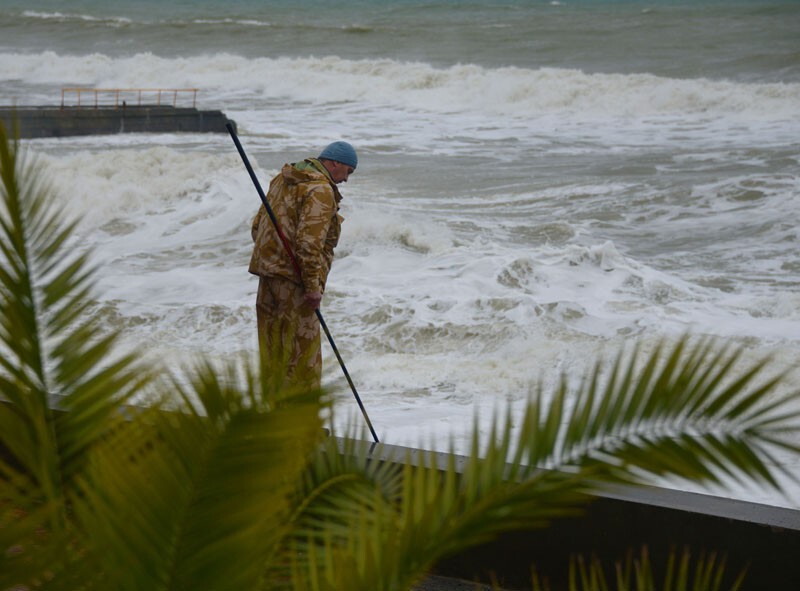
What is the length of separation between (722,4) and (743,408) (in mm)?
67401

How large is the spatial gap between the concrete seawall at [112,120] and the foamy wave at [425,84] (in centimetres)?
1087

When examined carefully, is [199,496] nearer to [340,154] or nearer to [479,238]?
[340,154]

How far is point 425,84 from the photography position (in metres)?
39.2

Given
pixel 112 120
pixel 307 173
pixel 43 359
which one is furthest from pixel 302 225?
pixel 112 120

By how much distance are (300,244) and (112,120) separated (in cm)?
2135

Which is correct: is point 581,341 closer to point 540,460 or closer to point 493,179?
point 540,460

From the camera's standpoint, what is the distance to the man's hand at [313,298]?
5.40 m

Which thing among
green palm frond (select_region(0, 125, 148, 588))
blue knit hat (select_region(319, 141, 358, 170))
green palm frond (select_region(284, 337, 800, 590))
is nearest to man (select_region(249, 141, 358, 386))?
blue knit hat (select_region(319, 141, 358, 170))

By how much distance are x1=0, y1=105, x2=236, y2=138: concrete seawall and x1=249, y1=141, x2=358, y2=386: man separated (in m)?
20.3

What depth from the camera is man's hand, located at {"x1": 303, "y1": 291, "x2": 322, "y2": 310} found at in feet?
17.7

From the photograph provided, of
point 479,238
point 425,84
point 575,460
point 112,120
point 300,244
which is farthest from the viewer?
point 425,84

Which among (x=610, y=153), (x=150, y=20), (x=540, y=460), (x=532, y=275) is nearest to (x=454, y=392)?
(x=532, y=275)

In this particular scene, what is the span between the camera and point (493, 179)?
2073 cm

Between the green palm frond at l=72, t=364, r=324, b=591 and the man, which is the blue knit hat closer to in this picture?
the man
